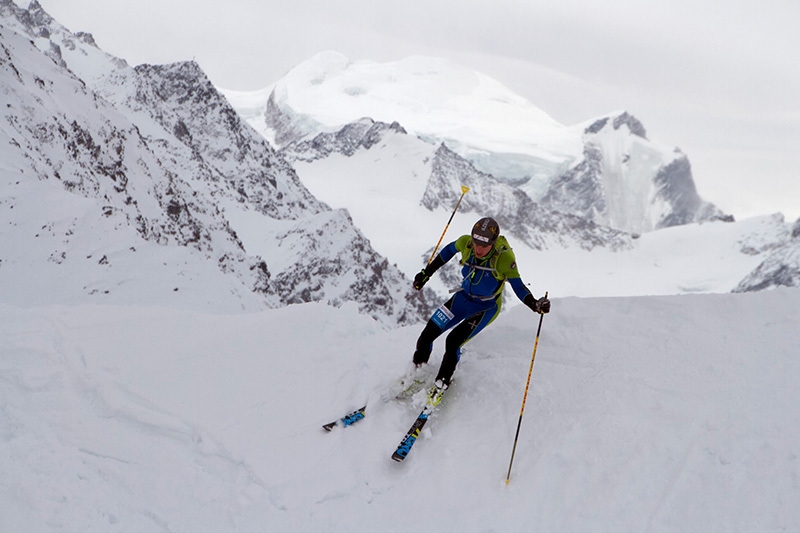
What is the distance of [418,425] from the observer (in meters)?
7.27

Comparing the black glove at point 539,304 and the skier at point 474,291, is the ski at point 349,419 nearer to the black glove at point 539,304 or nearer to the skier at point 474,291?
the skier at point 474,291

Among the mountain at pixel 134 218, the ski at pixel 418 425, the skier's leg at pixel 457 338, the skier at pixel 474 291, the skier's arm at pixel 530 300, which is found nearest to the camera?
the ski at pixel 418 425

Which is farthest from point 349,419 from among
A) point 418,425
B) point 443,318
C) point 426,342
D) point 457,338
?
point 443,318

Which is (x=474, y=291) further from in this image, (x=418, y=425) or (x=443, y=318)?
(x=418, y=425)

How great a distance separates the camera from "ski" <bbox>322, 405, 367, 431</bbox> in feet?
23.7

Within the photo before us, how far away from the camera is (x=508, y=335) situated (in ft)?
30.7

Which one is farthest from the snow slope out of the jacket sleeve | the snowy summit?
the jacket sleeve

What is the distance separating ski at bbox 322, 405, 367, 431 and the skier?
49.3 inches

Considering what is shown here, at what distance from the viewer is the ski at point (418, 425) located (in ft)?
22.2

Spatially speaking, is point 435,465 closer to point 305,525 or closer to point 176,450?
point 305,525

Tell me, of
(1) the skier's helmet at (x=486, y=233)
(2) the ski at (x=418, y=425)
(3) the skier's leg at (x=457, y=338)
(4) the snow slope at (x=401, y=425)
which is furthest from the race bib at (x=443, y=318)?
(1) the skier's helmet at (x=486, y=233)

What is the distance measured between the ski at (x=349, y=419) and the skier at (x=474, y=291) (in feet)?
4.11

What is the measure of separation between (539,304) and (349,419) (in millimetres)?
3122

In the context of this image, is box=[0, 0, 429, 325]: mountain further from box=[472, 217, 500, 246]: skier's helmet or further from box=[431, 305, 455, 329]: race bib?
box=[472, 217, 500, 246]: skier's helmet
